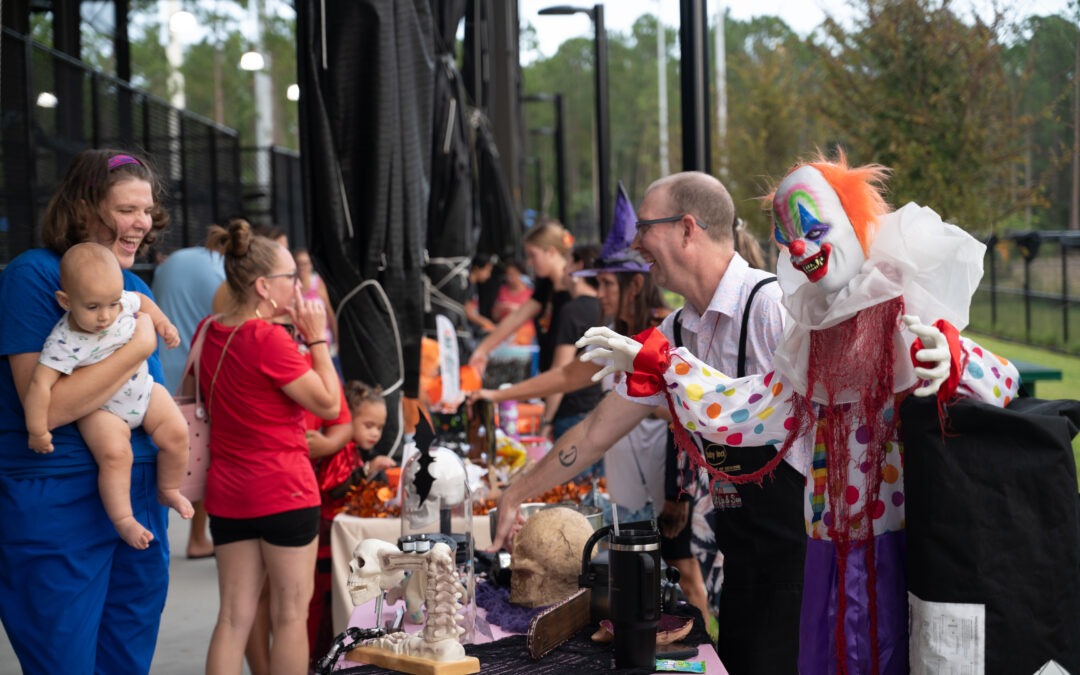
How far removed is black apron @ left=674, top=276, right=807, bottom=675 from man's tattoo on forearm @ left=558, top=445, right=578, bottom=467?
43 centimetres

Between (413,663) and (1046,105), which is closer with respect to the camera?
(413,663)

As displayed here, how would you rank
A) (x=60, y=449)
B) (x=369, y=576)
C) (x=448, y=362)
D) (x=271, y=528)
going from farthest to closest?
(x=448, y=362) → (x=271, y=528) → (x=60, y=449) → (x=369, y=576)

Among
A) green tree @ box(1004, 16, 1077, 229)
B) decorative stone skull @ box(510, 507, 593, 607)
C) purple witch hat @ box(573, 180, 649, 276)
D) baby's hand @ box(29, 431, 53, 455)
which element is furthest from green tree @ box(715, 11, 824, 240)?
baby's hand @ box(29, 431, 53, 455)

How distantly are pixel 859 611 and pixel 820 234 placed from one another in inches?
31.4

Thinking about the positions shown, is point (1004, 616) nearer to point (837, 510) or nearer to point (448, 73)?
point (837, 510)

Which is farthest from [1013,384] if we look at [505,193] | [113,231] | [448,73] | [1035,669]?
[505,193]

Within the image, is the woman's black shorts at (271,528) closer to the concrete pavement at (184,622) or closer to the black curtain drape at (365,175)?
the black curtain drape at (365,175)

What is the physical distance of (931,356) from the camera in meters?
2.01

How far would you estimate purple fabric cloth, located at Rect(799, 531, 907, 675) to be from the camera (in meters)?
2.24

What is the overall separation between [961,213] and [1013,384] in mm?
2756

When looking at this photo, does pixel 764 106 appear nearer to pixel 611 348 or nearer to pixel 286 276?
pixel 286 276

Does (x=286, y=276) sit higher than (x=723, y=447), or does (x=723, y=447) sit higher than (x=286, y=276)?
(x=286, y=276)

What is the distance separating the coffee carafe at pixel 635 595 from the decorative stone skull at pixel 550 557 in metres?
0.49

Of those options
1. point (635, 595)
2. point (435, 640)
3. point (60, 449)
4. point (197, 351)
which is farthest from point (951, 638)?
point (197, 351)
